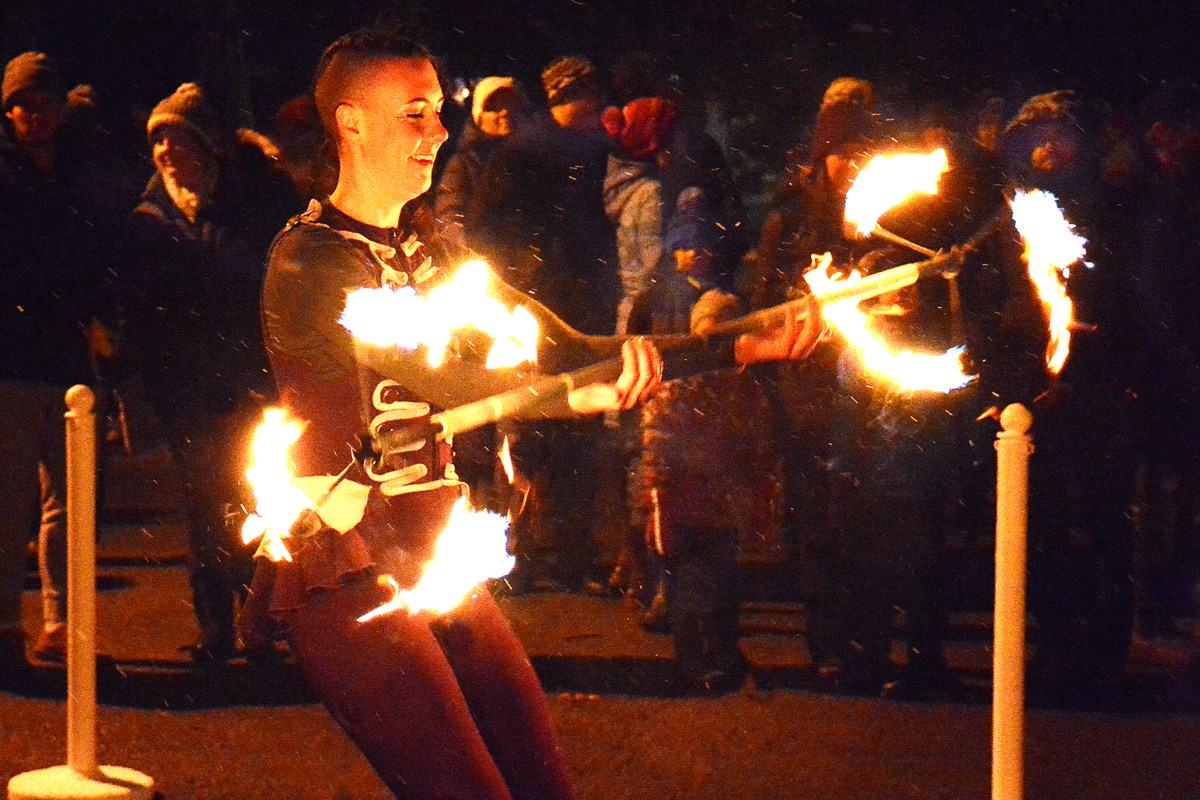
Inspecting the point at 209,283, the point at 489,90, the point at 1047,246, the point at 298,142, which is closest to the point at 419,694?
the point at 1047,246

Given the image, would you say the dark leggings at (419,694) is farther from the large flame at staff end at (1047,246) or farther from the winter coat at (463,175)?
the winter coat at (463,175)

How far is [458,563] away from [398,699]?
12.7 inches

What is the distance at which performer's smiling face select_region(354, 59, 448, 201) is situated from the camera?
4.01 meters

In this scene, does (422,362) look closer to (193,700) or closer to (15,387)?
(193,700)

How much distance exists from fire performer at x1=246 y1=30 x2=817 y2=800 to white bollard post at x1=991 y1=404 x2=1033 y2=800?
2.68 ft

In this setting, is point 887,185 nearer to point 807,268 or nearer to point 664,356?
point 664,356

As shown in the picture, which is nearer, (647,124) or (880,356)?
(880,356)

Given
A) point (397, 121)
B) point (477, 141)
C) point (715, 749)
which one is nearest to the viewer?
point (397, 121)

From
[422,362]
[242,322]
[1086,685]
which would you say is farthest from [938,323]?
[422,362]

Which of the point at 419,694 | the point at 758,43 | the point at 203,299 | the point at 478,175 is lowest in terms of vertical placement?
the point at 419,694

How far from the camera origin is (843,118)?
7047 mm

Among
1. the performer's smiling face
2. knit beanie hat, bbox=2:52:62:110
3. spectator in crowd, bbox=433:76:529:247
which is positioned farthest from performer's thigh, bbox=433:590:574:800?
knit beanie hat, bbox=2:52:62:110

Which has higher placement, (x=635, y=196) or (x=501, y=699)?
(x=635, y=196)

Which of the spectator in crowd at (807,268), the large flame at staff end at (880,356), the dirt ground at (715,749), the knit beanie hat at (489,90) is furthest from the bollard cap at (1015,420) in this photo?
the knit beanie hat at (489,90)
